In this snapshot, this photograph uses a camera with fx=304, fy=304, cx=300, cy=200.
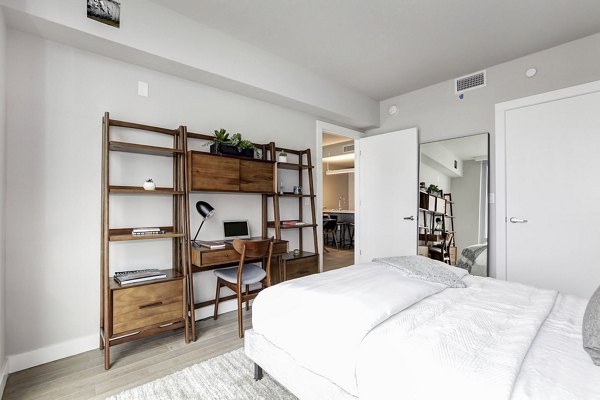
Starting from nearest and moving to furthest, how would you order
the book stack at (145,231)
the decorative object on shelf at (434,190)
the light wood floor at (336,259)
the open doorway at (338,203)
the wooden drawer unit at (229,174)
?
the book stack at (145,231) → the wooden drawer unit at (229,174) → the decorative object on shelf at (434,190) → the light wood floor at (336,259) → the open doorway at (338,203)

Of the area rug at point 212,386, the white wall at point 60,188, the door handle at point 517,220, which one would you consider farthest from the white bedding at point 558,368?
the white wall at point 60,188

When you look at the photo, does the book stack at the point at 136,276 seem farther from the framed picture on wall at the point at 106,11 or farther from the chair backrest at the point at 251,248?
the framed picture on wall at the point at 106,11

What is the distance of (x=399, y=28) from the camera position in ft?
8.98

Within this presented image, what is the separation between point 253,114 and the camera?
3.50m

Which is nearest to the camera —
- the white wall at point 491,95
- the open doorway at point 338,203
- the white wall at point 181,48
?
the white wall at point 181,48

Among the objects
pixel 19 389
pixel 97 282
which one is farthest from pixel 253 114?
pixel 19 389

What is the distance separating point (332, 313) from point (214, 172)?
1.83 m

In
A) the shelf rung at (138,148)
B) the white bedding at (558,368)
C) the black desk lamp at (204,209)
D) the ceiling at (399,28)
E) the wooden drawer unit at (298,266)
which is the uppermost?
the ceiling at (399,28)

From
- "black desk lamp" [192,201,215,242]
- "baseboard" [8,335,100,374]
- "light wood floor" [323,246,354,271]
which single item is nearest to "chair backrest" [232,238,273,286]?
"black desk lamp" [192,201,215,242]

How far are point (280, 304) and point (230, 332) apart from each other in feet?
4.29

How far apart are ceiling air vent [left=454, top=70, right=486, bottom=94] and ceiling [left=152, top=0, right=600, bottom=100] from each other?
87 mm

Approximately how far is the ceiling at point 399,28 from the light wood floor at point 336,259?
3.41 metres

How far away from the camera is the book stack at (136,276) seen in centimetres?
229

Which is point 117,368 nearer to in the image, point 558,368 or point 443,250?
point 558,368
